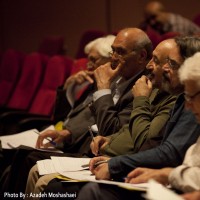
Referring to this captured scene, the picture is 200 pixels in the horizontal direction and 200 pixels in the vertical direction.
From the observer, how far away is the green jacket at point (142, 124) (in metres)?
2.27

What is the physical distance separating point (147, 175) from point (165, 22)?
3.63 metres

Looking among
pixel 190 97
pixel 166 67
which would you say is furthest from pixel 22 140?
pixel 190 97

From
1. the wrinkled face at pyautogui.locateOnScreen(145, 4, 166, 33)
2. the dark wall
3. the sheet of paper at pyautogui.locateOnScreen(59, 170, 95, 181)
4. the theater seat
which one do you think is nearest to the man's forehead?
the sheet of paper at pyautogui.locateOnScreen(59, 170, 95, 181)

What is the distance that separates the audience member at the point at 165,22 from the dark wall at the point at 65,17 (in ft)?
2.46

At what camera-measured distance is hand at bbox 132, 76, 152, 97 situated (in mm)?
2410

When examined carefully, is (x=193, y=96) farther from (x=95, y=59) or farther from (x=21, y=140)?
(x=21, y=140)

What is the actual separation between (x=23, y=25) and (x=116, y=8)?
148 centimetres

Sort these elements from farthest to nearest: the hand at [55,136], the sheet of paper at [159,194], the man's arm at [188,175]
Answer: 1. the hand at [55,136]
2. the man's arm at [188,175]
3. the sheet of paper at [159,194]

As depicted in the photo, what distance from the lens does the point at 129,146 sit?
2396 millimetres

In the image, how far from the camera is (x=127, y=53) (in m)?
2.74

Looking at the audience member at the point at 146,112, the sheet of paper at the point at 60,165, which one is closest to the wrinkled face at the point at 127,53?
the audience member at the point at 146,112

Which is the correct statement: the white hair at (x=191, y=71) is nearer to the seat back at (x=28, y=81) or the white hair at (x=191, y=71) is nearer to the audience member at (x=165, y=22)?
the seat back at (x=28, y=81)

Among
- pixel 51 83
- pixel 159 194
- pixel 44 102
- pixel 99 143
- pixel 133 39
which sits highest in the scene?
pixel 133 39

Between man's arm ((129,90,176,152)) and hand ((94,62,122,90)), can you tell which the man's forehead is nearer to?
man's arm ((129,90,176,152))
